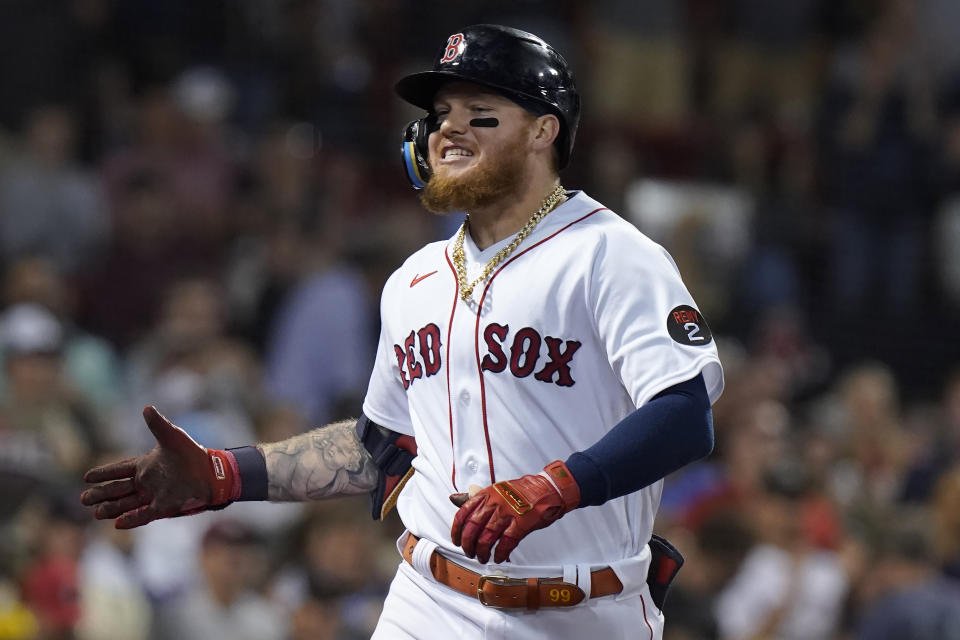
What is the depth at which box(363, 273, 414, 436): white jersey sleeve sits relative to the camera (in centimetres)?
334

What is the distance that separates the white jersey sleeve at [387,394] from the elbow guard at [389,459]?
1.1 inches

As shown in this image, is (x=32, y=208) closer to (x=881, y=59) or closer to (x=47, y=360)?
(x=47, y=360)

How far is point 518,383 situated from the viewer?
117 inches

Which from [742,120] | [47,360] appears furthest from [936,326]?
[47,360]

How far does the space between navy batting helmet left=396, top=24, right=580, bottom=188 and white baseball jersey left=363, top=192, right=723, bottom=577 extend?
222 mm

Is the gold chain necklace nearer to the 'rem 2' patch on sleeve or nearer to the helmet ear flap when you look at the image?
the helmet ear flap

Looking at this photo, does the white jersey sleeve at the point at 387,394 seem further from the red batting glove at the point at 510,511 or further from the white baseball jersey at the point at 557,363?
the red batting glove at the point at 510,511

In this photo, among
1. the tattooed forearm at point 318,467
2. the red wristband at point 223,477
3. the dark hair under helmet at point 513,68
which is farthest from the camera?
the tattooed forearm at point 318,467

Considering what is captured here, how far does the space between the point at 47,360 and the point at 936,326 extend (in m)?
6.65

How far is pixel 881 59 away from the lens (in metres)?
11.0

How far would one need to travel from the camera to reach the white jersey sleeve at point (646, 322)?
2.82m

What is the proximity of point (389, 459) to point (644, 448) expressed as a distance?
0.83m

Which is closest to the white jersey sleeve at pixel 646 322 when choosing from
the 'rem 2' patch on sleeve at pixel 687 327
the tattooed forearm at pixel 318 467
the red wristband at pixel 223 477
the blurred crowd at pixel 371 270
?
the 'rem 2' patch on sleeve at pixel 687 327

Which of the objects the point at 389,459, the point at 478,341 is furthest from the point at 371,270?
the point at 478,341
